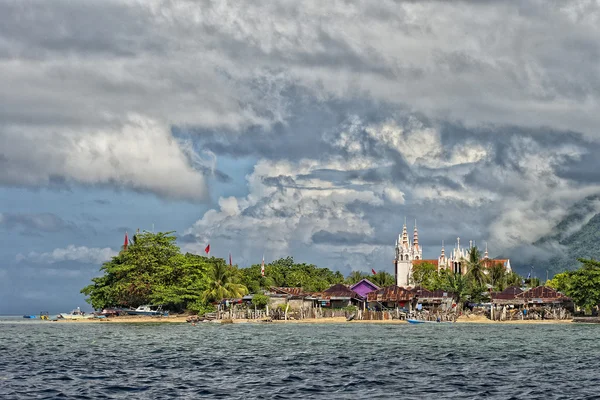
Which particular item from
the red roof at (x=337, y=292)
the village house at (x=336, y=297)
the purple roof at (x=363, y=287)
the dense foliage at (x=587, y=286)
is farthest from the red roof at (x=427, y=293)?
the dense foliage at (x=587, y=286)

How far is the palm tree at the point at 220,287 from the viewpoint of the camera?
400ft

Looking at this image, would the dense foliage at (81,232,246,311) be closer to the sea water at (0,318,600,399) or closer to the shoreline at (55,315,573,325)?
the shoreline at (55,315,573,325)

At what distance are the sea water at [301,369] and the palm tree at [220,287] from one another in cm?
5173

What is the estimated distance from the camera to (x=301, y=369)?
144 ft

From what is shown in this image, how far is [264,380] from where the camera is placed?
3875 cm

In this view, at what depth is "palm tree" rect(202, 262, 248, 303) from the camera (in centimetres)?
12186

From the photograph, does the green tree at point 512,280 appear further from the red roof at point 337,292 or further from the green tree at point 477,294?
the red roof at point 337,292

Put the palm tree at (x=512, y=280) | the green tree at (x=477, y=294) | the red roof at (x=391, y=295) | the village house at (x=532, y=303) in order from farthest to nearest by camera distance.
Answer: the palm tree at (x=512, y=280) < the green tree at (x=477, y=294) < the red roof at (x=391, y=295) < the village house at (x=532, y=303)

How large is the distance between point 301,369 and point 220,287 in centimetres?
8131

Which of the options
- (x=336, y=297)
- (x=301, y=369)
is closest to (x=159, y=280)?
(x=336, y=297)

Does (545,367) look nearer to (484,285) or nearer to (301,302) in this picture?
(301,302)

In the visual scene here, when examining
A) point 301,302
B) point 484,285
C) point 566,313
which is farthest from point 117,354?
point 484,285

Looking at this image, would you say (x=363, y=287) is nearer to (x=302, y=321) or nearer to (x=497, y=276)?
(x=302, y=321)

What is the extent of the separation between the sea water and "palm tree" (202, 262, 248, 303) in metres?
51.7
